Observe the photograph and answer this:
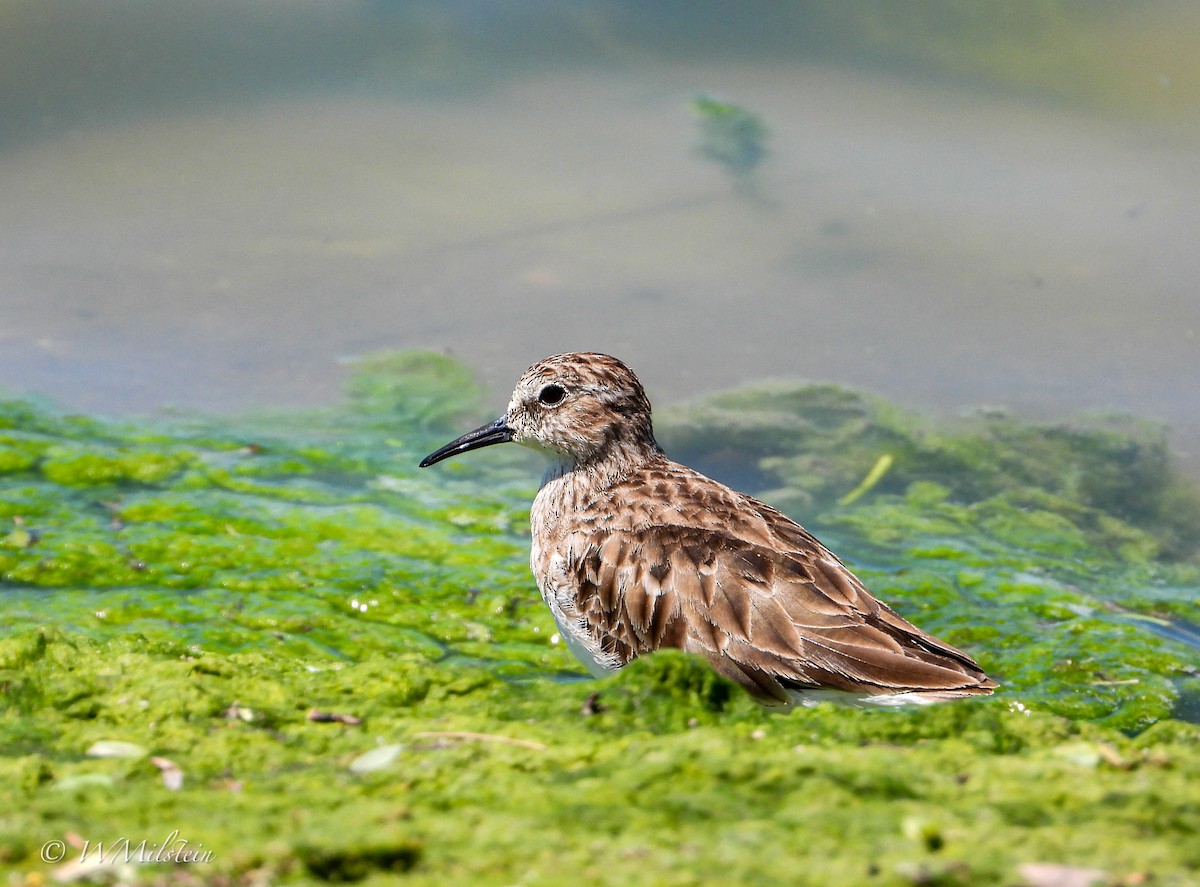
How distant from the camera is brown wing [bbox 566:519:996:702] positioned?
4.54 metres

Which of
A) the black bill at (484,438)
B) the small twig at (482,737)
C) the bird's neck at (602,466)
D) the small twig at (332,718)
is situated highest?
the black bill at (484,438)

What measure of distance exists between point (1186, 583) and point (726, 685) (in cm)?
460

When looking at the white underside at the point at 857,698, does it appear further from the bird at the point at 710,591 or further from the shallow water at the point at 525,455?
the shallow water at the point at 525,455

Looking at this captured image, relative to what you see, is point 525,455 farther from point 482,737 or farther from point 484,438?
point 482,737

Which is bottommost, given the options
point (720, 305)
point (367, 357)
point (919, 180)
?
point (367, 357)

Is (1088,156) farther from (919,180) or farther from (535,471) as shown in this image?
(535,471)

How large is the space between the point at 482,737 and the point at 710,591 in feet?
5.25

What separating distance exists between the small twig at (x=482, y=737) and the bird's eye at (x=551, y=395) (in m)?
2.67

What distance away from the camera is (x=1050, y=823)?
2.69 metres

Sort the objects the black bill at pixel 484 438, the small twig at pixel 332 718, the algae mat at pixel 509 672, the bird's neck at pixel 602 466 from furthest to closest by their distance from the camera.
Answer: the black bill at pixel 484 438 < the bird's neck at pixel 602 466 < the small twig at pixel 332 718 < the algae mat at pixel 509 672

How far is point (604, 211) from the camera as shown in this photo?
37.1 feet

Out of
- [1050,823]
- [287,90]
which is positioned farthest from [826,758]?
[287,90]

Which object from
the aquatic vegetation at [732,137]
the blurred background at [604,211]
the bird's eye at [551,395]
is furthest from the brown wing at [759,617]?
the aquatic vegetation at [732,137]

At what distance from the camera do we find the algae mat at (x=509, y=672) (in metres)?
2.59
